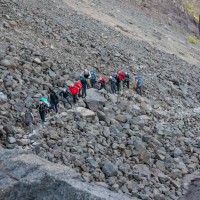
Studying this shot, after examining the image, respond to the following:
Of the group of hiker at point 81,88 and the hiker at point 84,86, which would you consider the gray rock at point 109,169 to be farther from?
the hiker at point 84,86

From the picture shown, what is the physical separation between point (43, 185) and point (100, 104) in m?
9.32

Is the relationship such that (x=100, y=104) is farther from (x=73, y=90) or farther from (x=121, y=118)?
(x=73, y=90)

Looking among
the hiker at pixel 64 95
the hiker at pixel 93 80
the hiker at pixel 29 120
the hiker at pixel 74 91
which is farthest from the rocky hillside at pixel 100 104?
the hiker at pixel 93 80

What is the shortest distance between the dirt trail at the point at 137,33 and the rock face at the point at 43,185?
22053 millimetres

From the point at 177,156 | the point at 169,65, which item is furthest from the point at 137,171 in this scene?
the point at 169,65

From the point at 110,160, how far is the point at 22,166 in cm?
566

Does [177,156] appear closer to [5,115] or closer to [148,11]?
[5,115]

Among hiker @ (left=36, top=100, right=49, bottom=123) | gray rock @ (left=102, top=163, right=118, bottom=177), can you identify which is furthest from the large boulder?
gray rock @ (left=102, top=163, right=118, bottom=177)

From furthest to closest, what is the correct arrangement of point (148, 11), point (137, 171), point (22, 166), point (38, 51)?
point (148, 11), point (38, 51), point (137, 171), point (22, 166)

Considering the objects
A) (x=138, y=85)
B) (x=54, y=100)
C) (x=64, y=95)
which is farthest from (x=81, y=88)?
(x=138, y=85)

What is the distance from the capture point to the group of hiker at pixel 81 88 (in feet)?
48.3

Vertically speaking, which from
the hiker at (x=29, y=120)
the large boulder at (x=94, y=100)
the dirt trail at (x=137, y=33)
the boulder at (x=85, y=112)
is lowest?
the hiker at (x=29, y=120)

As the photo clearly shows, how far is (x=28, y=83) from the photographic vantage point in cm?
1642

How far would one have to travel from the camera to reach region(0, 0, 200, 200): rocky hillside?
44.7ft
